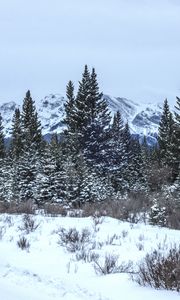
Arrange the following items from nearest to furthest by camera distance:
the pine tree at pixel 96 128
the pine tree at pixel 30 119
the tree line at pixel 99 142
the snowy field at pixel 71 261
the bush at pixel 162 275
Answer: the snowy field at pixel 71 261 → the bush at pixel 162 275 → the tree line at pixel 99 142 → the pine tree at pixel 96 128 → the pine tree at pixel 30 119

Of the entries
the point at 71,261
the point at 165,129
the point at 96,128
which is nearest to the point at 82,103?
the point at 96,128

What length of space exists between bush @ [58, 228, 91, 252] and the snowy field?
0.19ft

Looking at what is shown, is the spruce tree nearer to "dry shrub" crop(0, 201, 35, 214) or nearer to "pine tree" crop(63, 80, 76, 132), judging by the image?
"pine tree" crop(63, 80, 76, 132)

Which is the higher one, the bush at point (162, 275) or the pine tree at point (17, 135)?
the pine tree at point (17, 135)

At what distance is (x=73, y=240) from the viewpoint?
8953mm

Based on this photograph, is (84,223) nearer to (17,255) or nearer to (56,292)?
(17,255)

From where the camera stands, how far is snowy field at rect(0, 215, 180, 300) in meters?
5.36

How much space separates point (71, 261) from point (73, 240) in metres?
1.57

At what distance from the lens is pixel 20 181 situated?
28.2 metres

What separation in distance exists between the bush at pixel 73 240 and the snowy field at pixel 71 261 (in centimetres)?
6

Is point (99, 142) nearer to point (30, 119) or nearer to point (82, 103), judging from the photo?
point (82, 103)

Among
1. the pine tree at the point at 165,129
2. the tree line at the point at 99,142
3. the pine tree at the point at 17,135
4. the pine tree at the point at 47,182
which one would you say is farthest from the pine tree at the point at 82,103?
the pine tree at the point at 47,182

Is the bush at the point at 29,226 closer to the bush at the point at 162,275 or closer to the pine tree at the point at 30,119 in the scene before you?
the bush at the point at 162,275

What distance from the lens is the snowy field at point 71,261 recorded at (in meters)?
5.36
